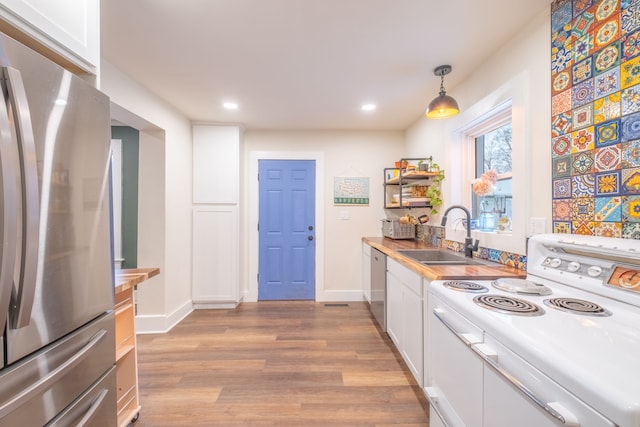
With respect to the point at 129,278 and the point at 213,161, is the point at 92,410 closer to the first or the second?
the point at 129,278

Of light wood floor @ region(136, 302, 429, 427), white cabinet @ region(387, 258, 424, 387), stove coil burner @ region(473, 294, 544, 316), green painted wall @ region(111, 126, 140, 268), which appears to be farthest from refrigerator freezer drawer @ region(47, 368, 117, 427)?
green painted wall @ region(111, 126, 140, 268)

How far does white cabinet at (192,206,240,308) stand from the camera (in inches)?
128

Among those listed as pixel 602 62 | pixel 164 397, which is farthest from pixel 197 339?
pixel 602 62

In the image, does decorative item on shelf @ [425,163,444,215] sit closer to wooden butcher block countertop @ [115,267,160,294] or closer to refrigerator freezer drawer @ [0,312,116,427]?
wooden butcher block countertop @ [115,267,160,294]

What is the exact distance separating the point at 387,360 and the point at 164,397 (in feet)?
5.41

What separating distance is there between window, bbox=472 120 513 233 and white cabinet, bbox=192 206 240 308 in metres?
2.67

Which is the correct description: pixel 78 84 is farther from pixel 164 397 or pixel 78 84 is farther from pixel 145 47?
pixel 164 397

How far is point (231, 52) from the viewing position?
1843 mm

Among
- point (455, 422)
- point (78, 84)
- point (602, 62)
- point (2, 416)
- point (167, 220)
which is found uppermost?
point (602, 62)

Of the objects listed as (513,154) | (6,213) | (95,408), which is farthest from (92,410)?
→ (513,154)

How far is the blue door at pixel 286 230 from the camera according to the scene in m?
3.59

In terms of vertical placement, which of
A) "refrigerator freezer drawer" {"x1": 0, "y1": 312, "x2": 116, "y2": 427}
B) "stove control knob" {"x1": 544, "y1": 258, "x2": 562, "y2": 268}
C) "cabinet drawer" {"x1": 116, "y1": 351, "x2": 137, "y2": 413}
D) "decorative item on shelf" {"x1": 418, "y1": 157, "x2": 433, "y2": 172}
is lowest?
"cabinet drawer" {"x1": 116, "y1": 351, "x2": 137, "y2": 413}

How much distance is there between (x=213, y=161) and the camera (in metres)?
3.28

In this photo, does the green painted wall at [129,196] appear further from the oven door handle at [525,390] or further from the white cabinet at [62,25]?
the oven door handle at [525,390]
